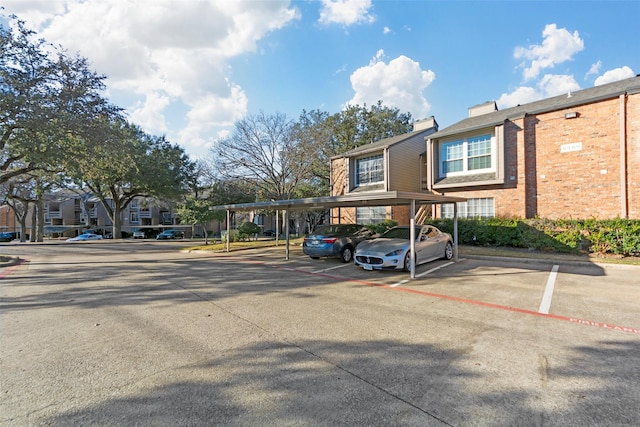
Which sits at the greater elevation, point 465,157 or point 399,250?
point 465,157

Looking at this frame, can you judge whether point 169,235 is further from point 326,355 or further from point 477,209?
point 326,355

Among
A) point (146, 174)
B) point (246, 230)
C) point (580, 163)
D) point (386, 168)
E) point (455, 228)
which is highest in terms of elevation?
point (146, 174)

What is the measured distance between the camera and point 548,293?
21.5 ft

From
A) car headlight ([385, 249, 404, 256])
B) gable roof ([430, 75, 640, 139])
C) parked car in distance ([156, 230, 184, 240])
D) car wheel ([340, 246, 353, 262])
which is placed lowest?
parked car in distance ([156, 230, 184, 240])

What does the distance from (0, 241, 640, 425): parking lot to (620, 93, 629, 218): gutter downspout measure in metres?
6.63

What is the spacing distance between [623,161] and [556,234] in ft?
12.1

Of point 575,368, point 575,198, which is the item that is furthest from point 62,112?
point 575,198

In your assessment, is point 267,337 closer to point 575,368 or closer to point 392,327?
point 392,327

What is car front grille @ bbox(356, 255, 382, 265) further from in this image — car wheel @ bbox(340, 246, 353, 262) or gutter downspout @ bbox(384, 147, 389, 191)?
gutter downspout @ bbox(384, 147, 389, 191)

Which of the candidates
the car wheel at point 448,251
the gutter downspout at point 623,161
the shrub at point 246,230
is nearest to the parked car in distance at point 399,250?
the car wheel at point 448,251

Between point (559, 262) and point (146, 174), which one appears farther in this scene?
point (146, 174)

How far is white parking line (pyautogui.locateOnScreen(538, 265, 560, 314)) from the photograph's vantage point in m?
5.48

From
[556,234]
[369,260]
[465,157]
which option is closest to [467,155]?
[465,157]

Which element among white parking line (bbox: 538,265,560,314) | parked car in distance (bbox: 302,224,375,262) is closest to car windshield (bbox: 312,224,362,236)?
parked car in distance (bbox: 302,224,375,262)
